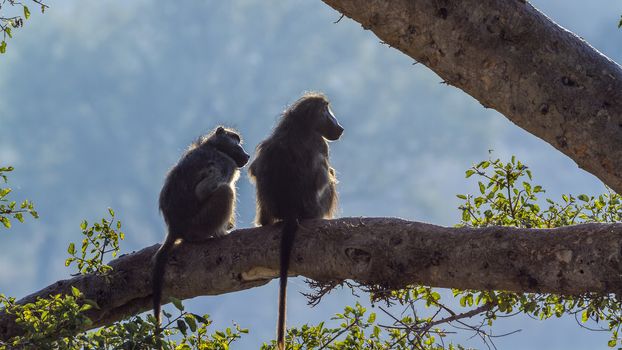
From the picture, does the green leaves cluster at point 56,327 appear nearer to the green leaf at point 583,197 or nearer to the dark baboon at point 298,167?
the dark baboon at point 298,167

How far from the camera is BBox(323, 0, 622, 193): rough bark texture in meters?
4.72

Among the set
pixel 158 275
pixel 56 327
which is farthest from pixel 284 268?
pixel 56 327

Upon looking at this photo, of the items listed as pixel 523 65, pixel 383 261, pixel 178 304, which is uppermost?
pixel 523 65

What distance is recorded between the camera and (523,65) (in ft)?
15.8

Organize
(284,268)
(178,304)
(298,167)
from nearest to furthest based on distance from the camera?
(178,304) < (284,268) < (298,167)

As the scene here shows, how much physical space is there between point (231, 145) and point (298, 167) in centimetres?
148

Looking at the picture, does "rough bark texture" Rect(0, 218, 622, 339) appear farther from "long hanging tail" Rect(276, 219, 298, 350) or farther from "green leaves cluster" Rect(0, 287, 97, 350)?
"green leaves cluster" Rect(0, 287, 97, 350)

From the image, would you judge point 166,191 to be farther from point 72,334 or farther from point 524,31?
point 524,31

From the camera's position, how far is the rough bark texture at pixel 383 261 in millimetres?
5082

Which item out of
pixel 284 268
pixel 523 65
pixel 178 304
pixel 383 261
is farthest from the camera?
pixel 284 268

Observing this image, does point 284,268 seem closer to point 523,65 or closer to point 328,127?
point 523,65

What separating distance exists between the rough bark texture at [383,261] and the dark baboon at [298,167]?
2.39 feet

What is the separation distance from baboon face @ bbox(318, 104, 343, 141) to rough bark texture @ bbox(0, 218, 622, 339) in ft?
8.10

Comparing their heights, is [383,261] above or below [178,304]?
above
